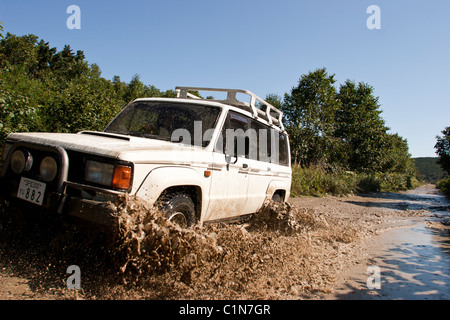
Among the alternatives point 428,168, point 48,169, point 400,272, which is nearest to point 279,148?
point 400,272

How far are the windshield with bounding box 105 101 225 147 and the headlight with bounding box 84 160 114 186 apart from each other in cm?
117

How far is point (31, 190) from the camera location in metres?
2.83

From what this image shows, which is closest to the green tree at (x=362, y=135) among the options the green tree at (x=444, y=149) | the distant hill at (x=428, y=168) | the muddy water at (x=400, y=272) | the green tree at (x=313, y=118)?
the green tree at (x=444, y=149)

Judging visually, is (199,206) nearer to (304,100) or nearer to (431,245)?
(431,245)

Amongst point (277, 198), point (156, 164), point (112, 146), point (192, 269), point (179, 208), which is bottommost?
point (192, 269)

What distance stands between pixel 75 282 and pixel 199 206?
1405 mm

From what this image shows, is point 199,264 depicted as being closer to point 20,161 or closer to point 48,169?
point 48,169

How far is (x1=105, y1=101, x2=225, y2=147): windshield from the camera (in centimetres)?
387

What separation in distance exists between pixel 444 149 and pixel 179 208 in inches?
1413

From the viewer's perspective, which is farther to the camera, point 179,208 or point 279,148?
point 279,148

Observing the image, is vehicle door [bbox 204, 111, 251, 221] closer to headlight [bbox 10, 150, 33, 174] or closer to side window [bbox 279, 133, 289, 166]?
side window [bbox 279, 133, 289, 166]

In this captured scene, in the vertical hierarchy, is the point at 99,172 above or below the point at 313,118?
below

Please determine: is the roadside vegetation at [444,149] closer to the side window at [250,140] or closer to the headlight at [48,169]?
the side window at [250,140]
